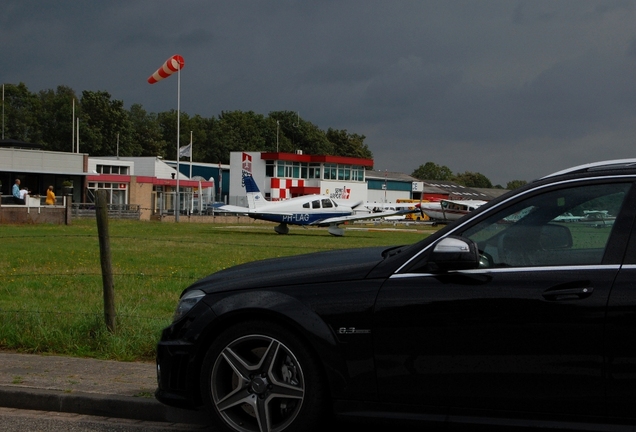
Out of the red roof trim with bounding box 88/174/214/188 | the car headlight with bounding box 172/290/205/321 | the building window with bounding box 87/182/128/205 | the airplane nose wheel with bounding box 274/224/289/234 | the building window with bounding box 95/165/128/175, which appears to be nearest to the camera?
the car headlight with bounding box 172/290/205/321

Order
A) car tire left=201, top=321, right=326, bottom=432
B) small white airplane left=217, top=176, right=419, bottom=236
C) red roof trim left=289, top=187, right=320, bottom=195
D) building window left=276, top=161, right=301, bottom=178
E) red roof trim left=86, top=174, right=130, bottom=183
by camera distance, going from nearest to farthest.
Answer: car tire left=201, top=321, right=326, bottom=432
small white airplane left=217, top=176, right=419, bottom=236
red roof trim left=86, top=174, right=130, bottom=183
building window left=276, top=161, right=301, bottom=178
red roof trim left=289, top=187, right=320, bottom=195

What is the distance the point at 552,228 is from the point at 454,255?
1.93 ft

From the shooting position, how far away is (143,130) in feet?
488

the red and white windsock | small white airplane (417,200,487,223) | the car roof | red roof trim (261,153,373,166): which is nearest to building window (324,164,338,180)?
red roof trim (261,153,373,166)

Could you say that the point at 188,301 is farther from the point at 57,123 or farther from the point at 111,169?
the point at 57,123

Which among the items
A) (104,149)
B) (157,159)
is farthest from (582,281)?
(104,149)

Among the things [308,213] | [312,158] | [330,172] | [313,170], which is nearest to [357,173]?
[330,172]

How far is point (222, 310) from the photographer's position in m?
4.97

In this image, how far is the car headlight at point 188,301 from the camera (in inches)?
204

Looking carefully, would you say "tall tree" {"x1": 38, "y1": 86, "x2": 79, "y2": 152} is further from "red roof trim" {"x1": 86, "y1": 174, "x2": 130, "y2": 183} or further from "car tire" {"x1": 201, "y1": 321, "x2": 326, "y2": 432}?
"car tire" {"x1": 201, "y1": 321, "x2": 326, "y2": 432}

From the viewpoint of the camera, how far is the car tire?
4773 mm

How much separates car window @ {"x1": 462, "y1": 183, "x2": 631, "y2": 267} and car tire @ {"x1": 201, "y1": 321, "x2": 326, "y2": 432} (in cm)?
117

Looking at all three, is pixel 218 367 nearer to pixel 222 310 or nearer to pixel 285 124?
pixel 222 310

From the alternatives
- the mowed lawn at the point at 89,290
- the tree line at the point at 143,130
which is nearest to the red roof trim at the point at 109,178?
the mowed lawn at the point at 89,290
